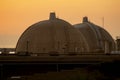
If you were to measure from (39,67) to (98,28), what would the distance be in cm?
6855

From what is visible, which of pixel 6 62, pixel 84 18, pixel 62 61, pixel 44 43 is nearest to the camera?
pixel 6 62

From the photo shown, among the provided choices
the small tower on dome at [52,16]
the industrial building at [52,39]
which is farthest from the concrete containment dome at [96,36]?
the industrial building at [52,39]

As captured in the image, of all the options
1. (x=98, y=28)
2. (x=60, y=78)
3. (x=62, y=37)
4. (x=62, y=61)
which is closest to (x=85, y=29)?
(x=98, y=28)

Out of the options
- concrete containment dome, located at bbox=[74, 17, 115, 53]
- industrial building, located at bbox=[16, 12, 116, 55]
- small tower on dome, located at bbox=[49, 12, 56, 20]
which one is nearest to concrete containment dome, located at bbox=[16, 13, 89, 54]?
industrial building, located at bbox=[16, 12, 116, 55]

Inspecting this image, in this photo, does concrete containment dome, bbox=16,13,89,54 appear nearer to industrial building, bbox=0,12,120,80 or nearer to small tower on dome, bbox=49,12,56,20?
industrial building, bbox=0,12,120,80

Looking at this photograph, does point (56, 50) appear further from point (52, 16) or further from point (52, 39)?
point (52, 16)

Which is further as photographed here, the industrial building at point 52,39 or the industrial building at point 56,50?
the industrial building at point 52,39

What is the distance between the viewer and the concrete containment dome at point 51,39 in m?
107

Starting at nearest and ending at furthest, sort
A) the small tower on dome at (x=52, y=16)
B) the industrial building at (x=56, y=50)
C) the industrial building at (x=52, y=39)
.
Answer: the industrial building at (x=56, y=50), the industrial building at (x=52, y=39), the small tower on dome at (x=52, y=16)

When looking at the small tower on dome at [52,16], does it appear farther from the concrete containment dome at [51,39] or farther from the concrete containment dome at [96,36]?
the concrete containment dome at [96,36]

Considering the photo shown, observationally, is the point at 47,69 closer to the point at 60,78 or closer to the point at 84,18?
the point at 60,78

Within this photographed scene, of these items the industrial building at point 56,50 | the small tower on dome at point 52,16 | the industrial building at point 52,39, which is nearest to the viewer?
the industrial building at point 56,50

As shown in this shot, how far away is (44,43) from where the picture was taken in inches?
4235

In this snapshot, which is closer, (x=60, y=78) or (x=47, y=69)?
(x=60, y=78)
